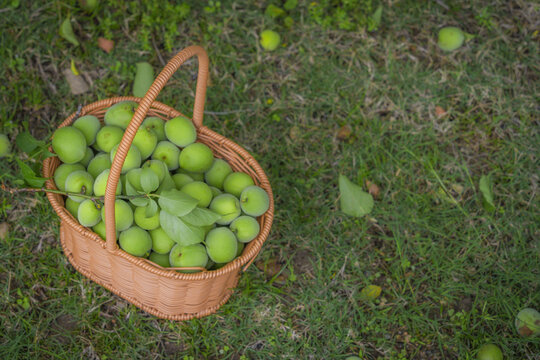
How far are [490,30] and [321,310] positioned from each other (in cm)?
219

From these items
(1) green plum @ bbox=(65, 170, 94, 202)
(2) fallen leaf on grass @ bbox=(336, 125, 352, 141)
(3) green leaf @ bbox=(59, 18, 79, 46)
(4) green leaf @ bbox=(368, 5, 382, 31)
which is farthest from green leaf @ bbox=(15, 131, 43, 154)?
(4) green leaf @ bbox=(368, 5, 382, 31)

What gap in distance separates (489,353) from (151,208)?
1.74 meters

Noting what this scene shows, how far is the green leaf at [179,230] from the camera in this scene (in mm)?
1638

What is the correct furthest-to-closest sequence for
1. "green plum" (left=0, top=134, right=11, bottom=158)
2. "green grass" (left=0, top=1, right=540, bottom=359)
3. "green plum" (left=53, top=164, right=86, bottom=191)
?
"green plum" (left=0, top=134, right=11, bottom=158), "green grass" (left=0, top=1, right=540, bottom=359), "green plum" (left=53, top=164, right=86, bottom=191)

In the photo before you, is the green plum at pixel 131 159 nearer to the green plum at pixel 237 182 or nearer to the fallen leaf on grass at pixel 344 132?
the green plum at pixel 237 182

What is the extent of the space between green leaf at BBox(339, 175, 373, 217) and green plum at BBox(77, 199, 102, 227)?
1258mm

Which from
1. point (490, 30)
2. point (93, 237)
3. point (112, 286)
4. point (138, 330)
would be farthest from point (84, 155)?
point (490, 30)

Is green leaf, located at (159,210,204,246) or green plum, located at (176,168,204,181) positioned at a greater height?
green leaf, located at (159,210,204,246)

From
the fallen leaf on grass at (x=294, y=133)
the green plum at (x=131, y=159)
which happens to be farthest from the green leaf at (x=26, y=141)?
the fallen leaf on grass at (x=294, y=133)

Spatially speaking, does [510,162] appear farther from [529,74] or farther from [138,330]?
[138,330]

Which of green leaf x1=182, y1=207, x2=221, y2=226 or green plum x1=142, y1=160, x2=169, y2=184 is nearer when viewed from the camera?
green leaf x1=182, y1=207, x2=221, y2=226

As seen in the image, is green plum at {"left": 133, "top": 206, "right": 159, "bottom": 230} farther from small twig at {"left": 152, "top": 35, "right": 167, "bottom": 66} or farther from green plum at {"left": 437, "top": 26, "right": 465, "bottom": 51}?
green plum at {"left": 437, "top": 26, "right": 465, "bottom": 51}

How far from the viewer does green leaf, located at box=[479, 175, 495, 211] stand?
8.46 feet

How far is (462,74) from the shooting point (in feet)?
9.62
